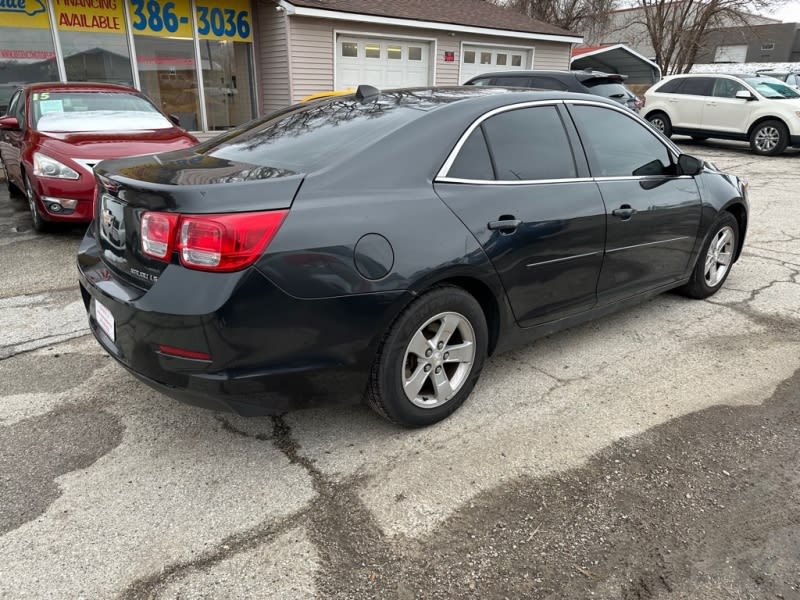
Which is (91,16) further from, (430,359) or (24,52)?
(430,359)

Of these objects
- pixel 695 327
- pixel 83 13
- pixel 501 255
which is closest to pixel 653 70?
pixel 83 13

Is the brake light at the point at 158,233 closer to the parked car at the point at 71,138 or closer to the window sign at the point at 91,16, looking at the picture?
the parked car at the point at 71,138

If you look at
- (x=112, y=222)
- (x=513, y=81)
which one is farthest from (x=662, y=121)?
(x=112, y=222)

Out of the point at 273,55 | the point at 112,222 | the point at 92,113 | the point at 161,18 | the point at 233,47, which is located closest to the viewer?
the point at 112,222

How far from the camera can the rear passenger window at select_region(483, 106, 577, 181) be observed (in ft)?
10.2

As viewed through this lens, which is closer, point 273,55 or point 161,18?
point 161,18

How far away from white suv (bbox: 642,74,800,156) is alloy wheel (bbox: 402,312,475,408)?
11849 millimetres

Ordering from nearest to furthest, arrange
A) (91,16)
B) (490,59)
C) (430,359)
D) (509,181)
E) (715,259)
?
(430,359) < (509,181) < (715,259) < (91,16) < (490,59)

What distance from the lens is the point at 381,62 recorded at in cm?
1417

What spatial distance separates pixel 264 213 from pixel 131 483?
130cm

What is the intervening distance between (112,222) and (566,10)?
34503 millimetres

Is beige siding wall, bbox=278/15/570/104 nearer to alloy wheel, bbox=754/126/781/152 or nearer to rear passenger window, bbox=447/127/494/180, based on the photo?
alloy wheel, bbox=754/126/781/152

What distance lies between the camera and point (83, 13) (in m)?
11.2

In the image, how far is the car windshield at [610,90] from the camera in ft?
33.0
